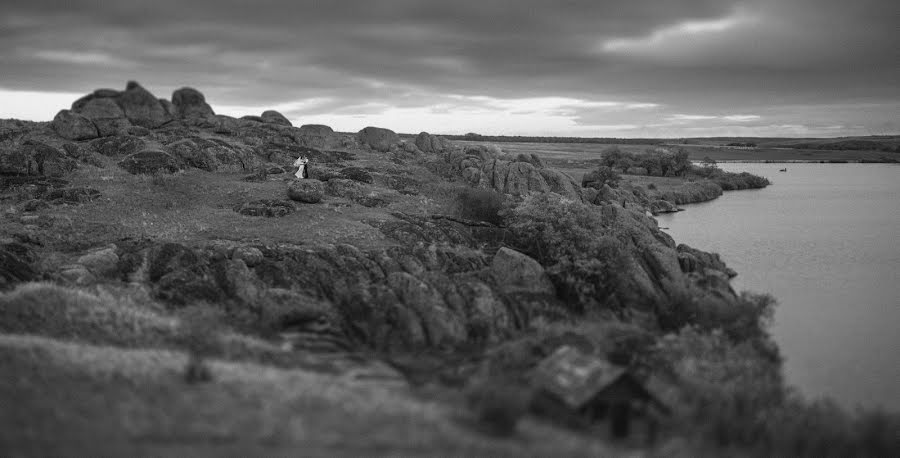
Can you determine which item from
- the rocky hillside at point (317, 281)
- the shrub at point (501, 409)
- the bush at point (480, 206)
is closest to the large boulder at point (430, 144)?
the rocky hillside at point (317, 281)

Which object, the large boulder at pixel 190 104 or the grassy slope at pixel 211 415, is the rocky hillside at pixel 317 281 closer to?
the grassy slope at pixel 211 415

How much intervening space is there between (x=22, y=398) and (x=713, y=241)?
6662 cm

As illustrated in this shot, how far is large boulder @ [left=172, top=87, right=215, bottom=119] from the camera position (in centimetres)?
9325

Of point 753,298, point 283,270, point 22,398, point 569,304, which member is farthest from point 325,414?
point 753,298

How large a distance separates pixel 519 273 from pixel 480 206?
14.1m

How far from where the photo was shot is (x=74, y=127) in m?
68.9

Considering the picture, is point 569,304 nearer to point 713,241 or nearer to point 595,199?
point 595,199

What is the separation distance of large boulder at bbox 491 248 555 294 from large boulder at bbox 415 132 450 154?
44991 mm

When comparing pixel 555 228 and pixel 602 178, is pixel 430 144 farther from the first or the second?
pixel 555 228

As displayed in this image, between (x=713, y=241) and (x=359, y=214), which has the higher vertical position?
(x=359, y=214)

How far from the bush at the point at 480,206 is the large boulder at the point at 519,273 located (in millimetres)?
11353

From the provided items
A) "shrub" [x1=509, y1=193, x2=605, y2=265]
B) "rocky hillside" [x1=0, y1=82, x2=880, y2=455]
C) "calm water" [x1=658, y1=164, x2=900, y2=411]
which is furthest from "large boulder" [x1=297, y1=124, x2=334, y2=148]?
"calm water" [x1=658, y1=164, x2=900, y2=411]

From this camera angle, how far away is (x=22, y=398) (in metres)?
17.8

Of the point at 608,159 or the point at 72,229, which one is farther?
the point at 608,159
